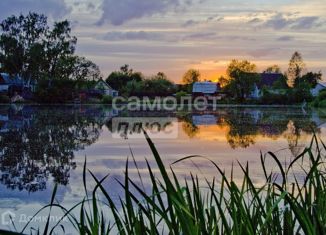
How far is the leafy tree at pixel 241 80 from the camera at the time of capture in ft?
187

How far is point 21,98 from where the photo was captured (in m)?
43.4

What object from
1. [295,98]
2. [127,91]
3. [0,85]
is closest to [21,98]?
[0,85]

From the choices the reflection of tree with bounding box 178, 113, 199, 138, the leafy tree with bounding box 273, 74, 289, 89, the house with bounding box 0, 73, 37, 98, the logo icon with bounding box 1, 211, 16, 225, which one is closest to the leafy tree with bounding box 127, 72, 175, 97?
the leafy tree with bounding box 273, 74, 289, 89

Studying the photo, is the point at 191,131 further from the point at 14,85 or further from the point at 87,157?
the point at 14,85

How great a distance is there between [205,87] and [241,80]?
14046 mm

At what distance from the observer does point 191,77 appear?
7550 centimetres

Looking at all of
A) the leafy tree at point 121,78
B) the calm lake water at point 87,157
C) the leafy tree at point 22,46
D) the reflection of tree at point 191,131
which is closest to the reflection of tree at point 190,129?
the reflection of tree at point 191,131

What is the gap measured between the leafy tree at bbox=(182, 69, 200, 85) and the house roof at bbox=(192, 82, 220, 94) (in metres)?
3.19

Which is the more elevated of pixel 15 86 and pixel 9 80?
pixel 9 80

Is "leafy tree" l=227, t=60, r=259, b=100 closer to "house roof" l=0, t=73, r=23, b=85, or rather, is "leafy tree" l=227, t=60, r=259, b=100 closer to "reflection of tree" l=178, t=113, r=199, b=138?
"house roof" l=0, t=73, r=23, b=85

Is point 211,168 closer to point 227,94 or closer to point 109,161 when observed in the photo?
point 109,161

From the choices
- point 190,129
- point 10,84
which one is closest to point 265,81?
point 10,84

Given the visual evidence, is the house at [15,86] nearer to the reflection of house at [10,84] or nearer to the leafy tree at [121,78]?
the reflection of house at [10,84]

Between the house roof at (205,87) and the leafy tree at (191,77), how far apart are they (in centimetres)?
319
